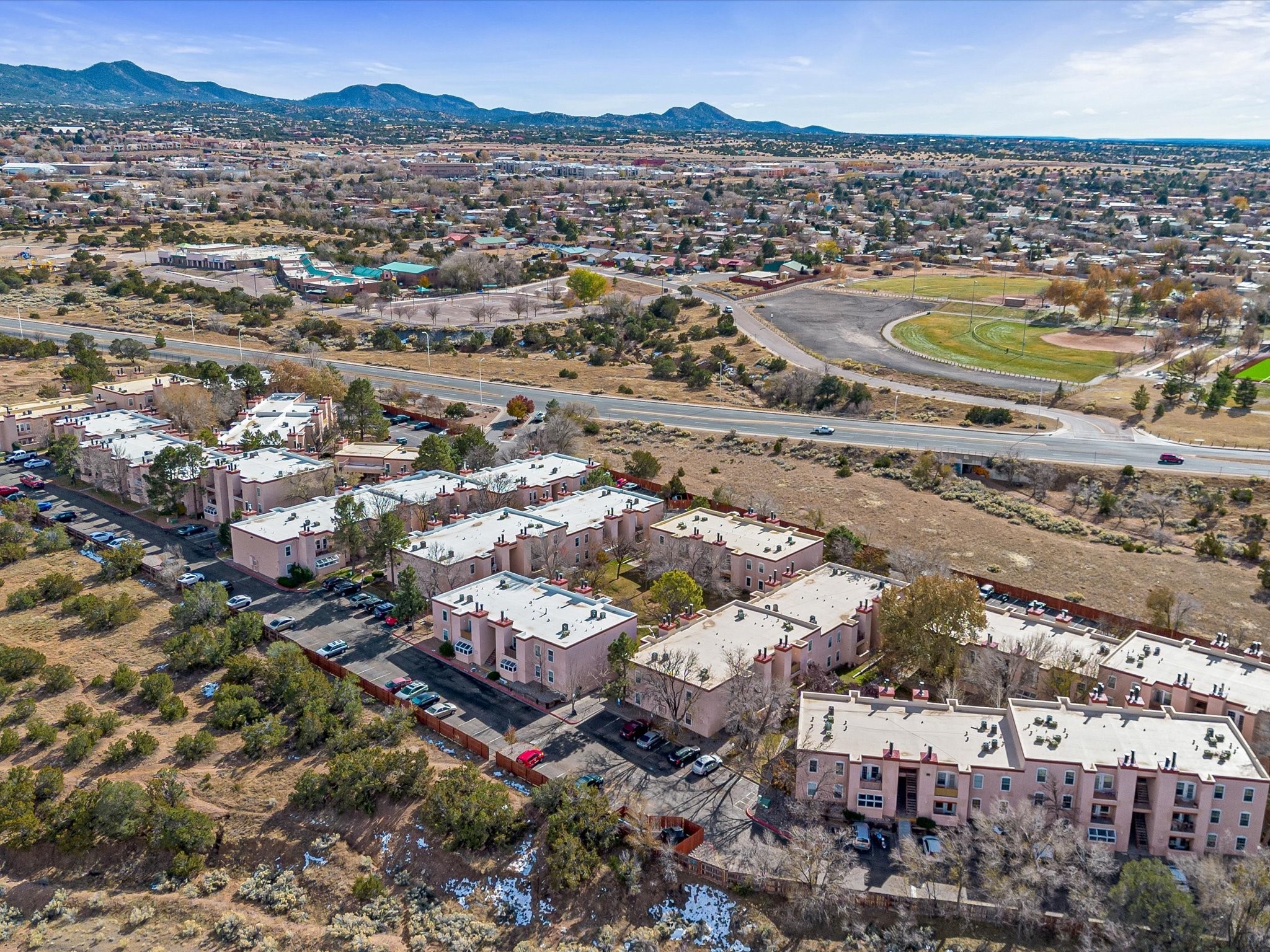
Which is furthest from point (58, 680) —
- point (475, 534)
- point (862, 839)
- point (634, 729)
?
point (862, 839)

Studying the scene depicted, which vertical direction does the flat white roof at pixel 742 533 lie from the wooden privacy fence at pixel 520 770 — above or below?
above

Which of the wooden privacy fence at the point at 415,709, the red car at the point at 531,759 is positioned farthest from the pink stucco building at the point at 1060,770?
the wooden privacy fence at the point at 415,709

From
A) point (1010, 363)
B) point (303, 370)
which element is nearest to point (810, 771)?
point (303, 370)

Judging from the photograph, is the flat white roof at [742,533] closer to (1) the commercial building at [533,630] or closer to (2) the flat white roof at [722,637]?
(2) the flat white roof at [722,637]

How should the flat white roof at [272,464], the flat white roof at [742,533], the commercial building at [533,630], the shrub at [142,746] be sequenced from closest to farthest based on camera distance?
1. the shrub at [142,746]
2. the commercial building at [533,630]
3. the flat white roof at [742,533]
4. the flat white roof at [272,464]

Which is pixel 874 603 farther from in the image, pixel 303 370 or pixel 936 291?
pixel 936 291

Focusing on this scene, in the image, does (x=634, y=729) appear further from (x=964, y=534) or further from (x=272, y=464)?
(x=272, y=464)

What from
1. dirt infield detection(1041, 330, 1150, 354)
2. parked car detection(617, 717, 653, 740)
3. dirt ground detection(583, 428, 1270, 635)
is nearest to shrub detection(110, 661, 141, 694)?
parked car detection(617, 717, 653, 740)
